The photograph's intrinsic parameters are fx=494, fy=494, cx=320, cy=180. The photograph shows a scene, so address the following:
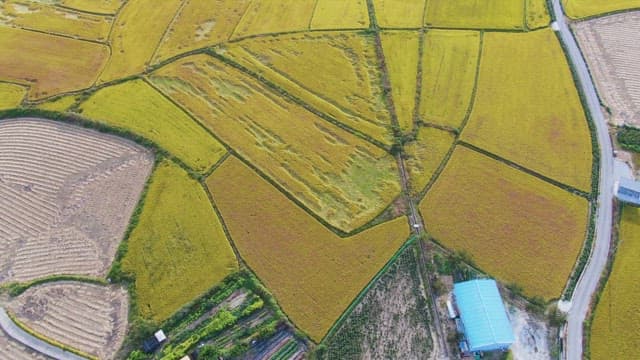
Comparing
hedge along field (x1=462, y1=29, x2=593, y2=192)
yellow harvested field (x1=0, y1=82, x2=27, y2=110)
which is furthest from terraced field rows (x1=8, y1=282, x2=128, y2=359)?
hedge along field (x1=462, y1=29, x2=593, y2=192)

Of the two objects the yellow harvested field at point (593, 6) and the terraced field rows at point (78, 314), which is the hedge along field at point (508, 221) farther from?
the yellow harvested field at point (593, 6)

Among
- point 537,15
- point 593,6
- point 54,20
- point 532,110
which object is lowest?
point 532,110

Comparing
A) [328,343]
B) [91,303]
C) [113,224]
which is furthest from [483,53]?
[91,303]

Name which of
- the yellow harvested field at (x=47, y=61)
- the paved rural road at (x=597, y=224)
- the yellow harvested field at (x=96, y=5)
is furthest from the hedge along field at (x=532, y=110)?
the yellow harvested field at (x=96, y=5)

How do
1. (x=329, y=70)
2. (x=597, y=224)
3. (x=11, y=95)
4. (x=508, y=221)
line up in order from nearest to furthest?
1. (x=597, y=224)
2. (x=508, y=221)
3. (x=11, y=95)
4. (x=329, y=70)

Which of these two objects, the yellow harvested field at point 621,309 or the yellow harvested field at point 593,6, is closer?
the yellow harvested field at point 621,309

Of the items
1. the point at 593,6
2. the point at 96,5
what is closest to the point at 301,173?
the point at 96,5

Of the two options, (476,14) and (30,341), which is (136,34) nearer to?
(30,341)

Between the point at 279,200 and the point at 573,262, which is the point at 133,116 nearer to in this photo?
the point at 279,200
